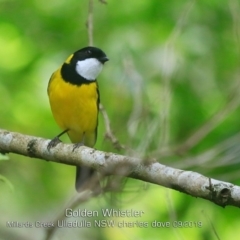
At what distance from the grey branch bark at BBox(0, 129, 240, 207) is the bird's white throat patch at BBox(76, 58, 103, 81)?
1.39 metres

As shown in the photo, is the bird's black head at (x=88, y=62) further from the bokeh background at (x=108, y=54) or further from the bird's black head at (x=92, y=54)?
the bokeh background at (x=108, y=54)

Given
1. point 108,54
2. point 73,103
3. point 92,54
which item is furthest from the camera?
point 108,54

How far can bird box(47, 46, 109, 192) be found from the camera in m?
5.05

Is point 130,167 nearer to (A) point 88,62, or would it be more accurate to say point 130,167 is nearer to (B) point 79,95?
(B) point 79,95

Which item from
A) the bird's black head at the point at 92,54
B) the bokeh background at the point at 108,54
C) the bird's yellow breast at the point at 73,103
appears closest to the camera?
the bird's yellow breast at the point at 73,103

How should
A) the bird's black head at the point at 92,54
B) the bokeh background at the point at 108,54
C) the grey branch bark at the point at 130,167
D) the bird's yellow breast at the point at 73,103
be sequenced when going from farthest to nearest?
the bokeh background at the point at 108,54
the bird's black head at the point at 92,54
the bird's yellow breast at the point at 73,103
the grey branch bark at the point at 130,167

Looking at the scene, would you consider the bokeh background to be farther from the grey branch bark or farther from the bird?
the grey branch bark

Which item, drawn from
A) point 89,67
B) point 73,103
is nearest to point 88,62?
point 89,67

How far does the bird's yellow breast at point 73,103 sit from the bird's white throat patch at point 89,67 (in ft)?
0.43

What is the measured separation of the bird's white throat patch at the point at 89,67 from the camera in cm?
535

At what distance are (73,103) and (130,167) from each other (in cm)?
196

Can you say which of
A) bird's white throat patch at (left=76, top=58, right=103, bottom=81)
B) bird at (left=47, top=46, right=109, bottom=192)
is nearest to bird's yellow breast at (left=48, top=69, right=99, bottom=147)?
bird at (left=47, top=46, right=109, bottom=192)

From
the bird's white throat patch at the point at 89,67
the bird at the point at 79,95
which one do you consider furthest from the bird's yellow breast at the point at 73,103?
the bird's white throat patch at the point at 89,67

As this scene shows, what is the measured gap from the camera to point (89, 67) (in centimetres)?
540
